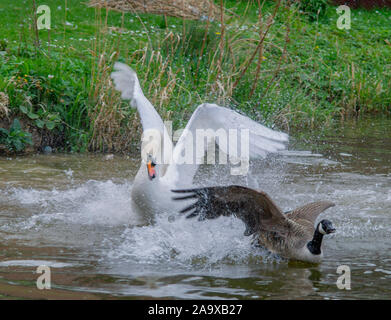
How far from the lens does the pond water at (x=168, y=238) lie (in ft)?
14.5

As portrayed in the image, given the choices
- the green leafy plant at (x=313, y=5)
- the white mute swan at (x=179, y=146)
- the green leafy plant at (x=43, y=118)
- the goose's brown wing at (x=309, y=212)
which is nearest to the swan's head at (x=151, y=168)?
the white mute swan at (x=179, y=146)

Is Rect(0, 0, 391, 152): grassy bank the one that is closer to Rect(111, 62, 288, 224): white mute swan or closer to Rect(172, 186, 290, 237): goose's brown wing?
Rect(111, 62, 288, 224): white mute swan

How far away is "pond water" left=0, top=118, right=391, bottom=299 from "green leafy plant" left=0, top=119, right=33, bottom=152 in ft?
0.63

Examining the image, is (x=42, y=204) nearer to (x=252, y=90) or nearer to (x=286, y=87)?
(x=252, y=90)

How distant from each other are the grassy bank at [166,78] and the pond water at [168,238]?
55 centimetres

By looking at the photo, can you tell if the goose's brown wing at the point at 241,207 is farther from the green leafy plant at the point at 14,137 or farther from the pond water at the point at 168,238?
the green leafy plant at the point at 14,137

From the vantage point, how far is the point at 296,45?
14.2m

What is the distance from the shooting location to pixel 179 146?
632cm

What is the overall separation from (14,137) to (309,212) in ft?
13.6

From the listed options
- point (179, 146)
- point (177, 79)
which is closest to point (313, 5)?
point (177, 79)

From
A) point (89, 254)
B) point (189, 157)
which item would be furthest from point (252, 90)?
point (89, 254)

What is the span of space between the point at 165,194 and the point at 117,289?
6.17 ft

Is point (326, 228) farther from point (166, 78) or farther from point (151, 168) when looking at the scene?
point (166, 78)

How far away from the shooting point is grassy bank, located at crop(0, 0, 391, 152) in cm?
870
